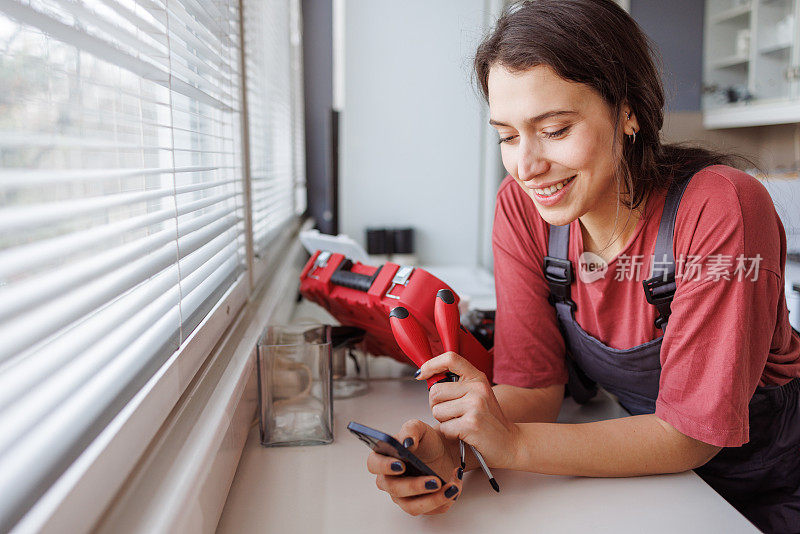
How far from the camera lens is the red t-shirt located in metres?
0.81

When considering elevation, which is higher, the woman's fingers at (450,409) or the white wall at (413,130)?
the white wall at (413,130)

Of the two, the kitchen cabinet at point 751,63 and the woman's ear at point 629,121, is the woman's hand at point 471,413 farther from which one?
the kitchen cabinet at point 751,63

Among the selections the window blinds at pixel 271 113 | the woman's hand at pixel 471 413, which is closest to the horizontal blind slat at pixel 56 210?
the woman's hand at pixel 471 413

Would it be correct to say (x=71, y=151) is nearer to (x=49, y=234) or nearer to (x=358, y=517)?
(x=49, y=234)

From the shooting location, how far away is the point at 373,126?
119 inches

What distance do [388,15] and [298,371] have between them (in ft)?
7.72

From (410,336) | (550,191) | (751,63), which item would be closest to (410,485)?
(410,336)

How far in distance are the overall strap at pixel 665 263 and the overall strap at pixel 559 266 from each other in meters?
0.16

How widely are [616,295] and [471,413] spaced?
15.4 inches

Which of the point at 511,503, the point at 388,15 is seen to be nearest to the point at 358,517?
the point at 511,503

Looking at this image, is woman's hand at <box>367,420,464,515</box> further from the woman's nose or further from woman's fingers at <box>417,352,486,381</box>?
the woman's nose

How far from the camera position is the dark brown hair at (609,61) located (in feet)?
2.90

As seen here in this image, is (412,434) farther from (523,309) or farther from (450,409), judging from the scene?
(523,309)

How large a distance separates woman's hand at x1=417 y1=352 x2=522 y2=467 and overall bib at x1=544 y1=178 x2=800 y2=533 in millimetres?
294
